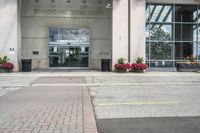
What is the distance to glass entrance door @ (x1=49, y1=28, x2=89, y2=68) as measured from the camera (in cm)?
3438

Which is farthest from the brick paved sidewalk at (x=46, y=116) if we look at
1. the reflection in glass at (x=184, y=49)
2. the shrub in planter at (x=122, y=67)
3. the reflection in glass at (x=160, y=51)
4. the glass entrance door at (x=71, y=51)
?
the reflection in glass at (x=184, y=49)

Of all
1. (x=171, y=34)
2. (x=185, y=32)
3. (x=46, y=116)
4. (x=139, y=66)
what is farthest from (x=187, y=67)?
(x=46, y=116)

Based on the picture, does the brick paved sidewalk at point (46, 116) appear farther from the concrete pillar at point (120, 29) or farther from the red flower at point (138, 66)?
the concrete pillar at point (120, 29)

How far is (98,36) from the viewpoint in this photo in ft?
114

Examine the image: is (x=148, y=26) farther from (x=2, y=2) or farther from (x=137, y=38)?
(x=2, y=2)

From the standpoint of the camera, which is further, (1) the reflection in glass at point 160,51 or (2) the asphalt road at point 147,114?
(1) the reflection in glass at point 160,51

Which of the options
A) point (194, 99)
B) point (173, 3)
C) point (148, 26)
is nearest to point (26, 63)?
point (148, 26)

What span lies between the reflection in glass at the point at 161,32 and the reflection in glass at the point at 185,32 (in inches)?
29.6

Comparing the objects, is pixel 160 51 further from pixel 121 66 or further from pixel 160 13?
pixel 121 66

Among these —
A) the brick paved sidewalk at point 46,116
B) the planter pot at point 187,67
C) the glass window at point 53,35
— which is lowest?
the brick paved sidewalk at point 46,116

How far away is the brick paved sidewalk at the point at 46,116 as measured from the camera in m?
7.42

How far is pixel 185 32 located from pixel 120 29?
24.5ft

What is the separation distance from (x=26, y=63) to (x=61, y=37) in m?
6.25

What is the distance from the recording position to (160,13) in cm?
3262
